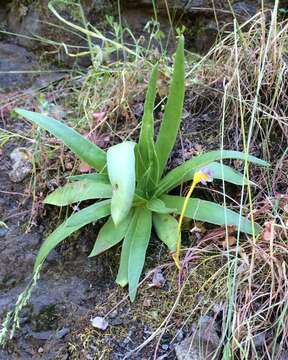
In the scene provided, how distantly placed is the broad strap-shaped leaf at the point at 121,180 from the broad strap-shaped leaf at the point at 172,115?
0.15m

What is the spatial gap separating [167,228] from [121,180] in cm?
20

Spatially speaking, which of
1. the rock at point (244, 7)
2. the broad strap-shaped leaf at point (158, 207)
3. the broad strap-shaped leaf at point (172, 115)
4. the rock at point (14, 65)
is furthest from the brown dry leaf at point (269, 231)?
the rock at point (14, 65)

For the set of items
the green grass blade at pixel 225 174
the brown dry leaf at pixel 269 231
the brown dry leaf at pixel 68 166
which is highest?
the green grass blade at pixel 225 174

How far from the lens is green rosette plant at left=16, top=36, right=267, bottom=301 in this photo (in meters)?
1.35

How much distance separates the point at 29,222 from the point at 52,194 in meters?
0.13

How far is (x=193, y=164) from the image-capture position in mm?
1450

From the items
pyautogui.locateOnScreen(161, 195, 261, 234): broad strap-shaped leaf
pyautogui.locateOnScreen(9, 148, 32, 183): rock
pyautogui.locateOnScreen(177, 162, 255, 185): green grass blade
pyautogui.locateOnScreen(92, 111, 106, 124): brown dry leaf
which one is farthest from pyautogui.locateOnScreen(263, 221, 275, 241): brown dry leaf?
pyautogui.locateOnScreen(9, 148, 32, 183): rock

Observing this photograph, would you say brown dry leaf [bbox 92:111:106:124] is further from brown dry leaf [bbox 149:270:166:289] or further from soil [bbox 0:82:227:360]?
brown dry leaf [bbox 149:270:166:289]

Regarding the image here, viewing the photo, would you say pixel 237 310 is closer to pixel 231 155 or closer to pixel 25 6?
pixel 231 155

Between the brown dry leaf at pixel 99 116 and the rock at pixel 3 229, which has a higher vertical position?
the brown dry leaf at pixel 99 116

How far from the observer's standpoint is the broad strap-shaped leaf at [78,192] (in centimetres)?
146

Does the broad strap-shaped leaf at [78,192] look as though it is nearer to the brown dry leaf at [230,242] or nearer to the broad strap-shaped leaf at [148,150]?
the broad strap-shaped leaf at [148,150]

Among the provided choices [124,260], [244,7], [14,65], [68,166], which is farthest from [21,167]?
[244,7]

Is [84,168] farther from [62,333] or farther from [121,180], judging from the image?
[62,333]
